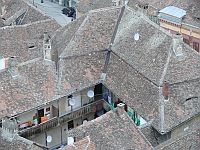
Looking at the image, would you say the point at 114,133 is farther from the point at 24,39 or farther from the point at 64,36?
the point at 24,39

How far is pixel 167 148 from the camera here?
208 ft

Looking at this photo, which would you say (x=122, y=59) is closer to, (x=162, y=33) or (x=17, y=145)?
(x=162, y=33)

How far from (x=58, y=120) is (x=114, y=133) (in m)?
13.5

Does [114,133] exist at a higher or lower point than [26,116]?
higher

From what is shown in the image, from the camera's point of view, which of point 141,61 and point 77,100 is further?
point 77,100

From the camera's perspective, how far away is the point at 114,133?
213ft

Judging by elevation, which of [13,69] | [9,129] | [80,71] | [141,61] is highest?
[141,61]

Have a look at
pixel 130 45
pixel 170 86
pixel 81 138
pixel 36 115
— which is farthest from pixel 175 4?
pixel 81 138

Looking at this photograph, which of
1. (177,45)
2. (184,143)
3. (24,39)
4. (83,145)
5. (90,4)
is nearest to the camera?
(83,145)

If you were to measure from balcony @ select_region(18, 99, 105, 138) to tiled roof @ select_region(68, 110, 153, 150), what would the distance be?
35.3ft

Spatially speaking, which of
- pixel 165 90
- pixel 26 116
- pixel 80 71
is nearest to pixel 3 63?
pixel 26 116


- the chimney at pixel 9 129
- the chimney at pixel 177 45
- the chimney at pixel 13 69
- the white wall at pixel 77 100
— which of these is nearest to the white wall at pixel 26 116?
the chimney at pixel 13 69

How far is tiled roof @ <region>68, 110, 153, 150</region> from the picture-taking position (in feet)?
210

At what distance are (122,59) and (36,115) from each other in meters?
12.6
